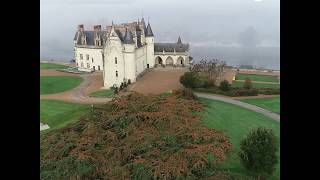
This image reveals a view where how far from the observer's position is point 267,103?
1139 inches

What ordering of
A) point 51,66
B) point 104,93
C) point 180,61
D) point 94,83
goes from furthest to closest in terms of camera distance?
point 51,66
point 180,61
point 94,83
point 104,93

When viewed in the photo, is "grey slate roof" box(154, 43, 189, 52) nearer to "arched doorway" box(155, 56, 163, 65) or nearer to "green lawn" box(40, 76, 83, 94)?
"arched doorway" box(155, 56, 163, 65)

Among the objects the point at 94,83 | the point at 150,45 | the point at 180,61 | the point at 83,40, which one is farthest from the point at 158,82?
the point at 83,40

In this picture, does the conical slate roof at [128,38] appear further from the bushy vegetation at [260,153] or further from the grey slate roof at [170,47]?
the bushy vegetation at [260,153]

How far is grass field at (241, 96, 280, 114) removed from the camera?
1083 inches

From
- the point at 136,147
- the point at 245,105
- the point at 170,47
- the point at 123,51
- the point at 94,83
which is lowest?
the point at 245,105

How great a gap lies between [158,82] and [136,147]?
27847 mm

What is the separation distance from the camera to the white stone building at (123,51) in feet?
123

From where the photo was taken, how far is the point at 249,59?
44.8 meters

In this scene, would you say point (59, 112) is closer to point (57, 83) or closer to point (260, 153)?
point (57, 83)

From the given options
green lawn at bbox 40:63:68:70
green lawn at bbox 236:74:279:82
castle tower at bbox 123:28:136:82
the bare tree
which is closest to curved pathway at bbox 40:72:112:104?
castle tower at bbox 123:28:136:82

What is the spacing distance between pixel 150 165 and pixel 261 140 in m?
7.99

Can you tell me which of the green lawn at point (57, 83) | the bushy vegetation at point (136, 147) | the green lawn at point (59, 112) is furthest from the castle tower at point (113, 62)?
the bushy vegetation at point (136, 147)
